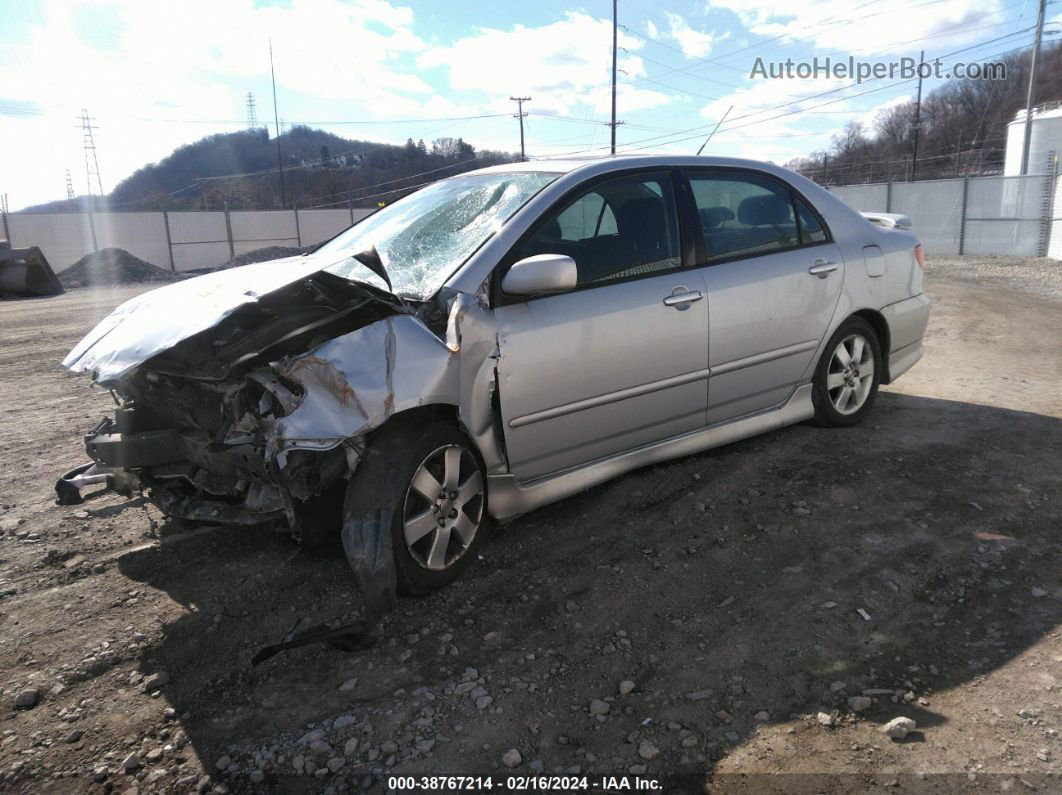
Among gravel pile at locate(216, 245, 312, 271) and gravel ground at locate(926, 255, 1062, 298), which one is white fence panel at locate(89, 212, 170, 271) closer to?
gravel pile at locate(216, 245, 312, 271)

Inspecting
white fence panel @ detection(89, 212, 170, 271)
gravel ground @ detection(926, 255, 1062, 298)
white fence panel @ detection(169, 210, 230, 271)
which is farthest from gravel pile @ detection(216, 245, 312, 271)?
gravel ground @ detection(926, 255, 1062, 298)

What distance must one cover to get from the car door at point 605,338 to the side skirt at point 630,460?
A: 0.05 m

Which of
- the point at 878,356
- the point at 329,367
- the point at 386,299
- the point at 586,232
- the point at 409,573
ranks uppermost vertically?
the point at 586,232

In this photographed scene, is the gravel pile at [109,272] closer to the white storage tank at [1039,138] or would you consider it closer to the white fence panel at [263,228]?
the white fence panel at [263,228]

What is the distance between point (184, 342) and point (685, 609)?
88.6 inches

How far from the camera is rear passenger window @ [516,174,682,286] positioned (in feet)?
11.9

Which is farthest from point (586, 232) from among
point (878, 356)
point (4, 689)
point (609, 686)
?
point (4, 689)

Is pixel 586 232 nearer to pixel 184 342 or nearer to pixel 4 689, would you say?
pixel 184 342

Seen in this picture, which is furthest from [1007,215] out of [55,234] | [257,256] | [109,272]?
[55,234]

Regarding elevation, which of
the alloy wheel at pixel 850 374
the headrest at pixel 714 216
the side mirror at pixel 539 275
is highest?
the headrest at pixel 714 216

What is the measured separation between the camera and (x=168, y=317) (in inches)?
123

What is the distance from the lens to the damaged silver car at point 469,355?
293cm

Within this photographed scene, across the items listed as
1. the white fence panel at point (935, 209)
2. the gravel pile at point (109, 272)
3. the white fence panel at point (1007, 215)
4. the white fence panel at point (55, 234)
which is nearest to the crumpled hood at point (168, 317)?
the white fence panel at point (1007, 215)

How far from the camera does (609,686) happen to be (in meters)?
2.61
